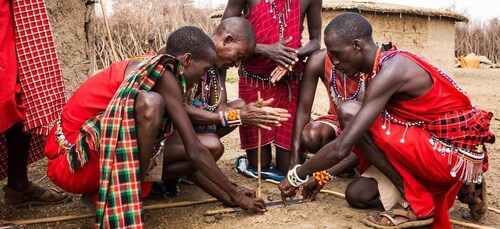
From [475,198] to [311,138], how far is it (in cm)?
112

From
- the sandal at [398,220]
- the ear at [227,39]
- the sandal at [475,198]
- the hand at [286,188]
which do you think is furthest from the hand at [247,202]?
the sandal at [475,198]

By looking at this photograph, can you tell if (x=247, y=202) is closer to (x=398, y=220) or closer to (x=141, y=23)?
(x=398, y=220)

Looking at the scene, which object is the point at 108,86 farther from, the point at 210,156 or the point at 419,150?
the point at 419,150

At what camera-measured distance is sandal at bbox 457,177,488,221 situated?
10.6 ft

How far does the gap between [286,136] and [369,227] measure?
52.0 inches

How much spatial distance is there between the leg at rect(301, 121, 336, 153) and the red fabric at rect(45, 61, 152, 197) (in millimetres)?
1403

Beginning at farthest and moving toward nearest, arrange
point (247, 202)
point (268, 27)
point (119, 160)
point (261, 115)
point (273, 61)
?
1. point (268, 27)
2. point (273, 61)
3. point (261, 115)
4. point (247, 202)
5. point (119, 160)

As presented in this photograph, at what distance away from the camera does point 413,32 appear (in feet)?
38.4

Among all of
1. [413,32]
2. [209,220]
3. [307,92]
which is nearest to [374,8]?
[413,32]

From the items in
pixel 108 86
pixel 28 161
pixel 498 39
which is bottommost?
Answer: pixel 498 39

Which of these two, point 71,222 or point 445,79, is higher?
point 445,79

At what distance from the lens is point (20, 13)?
3.07 m

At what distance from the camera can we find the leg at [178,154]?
10.1 feet

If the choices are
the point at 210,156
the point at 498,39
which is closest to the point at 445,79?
the point at 210,156
